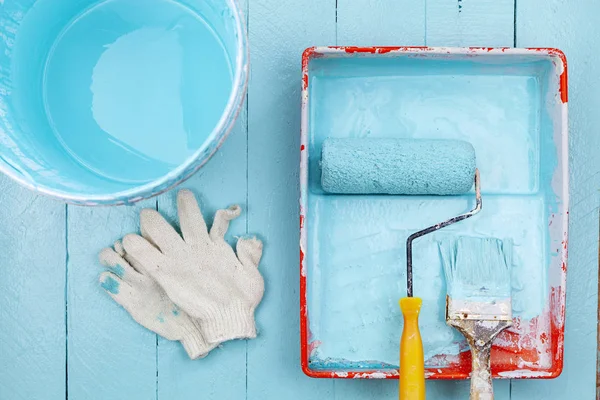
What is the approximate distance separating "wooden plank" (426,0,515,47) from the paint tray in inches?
2.6

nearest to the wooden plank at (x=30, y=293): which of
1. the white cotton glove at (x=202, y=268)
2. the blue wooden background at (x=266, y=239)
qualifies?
the blue wooden background at (x=266, y=239)

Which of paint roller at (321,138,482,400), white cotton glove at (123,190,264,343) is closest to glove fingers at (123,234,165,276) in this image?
white cotton glove at (123,190,264,343)

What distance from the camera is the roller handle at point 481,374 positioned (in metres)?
0.83

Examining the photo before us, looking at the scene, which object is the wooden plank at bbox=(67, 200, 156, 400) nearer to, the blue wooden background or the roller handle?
the blue wooden background

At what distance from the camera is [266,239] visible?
0.92 metres

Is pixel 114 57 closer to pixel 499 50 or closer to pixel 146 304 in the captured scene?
pixel 146 304

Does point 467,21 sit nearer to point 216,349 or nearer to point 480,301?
point 480,301

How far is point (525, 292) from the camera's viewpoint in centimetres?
88

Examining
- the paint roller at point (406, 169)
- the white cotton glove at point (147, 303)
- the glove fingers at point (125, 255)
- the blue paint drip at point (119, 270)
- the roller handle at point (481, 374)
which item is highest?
the paint roller at point (406, 169)

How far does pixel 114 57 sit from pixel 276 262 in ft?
1.07

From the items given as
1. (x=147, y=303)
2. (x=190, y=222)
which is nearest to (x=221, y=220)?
(x=190, y=222)

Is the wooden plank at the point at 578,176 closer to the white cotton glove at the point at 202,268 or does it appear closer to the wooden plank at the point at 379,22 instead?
the wooden plank at the point at 379,22

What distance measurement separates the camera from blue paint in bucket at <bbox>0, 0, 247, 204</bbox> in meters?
0.79

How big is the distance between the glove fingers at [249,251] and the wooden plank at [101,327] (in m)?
0.14
